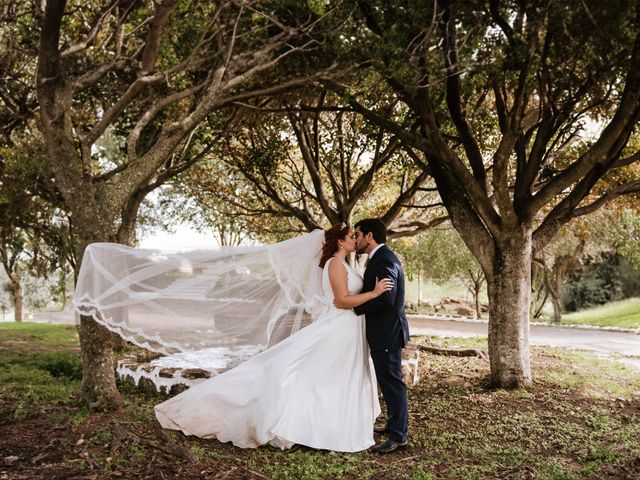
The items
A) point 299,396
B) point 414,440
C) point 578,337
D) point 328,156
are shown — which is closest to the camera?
point 299,396

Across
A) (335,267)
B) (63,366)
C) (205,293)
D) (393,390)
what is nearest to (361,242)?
(335,267)

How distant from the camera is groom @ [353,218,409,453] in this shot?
6789 mm

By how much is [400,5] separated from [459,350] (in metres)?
8.27

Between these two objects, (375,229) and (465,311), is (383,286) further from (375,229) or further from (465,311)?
(465,311)

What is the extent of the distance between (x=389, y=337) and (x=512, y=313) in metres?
4.03

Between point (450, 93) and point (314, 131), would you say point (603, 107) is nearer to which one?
point (450, 93)

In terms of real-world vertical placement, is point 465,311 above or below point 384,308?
below

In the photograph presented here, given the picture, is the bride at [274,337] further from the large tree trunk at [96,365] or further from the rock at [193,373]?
the rock at [193,373]

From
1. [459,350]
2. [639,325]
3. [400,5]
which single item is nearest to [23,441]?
[400,5]

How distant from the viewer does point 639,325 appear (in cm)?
2450

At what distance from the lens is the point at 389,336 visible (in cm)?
682

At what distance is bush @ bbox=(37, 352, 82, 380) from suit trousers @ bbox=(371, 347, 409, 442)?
612 centimetres

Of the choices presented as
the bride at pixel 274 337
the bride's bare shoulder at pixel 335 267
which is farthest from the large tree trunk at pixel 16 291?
the bride's bare shoulder at pixel 335 267

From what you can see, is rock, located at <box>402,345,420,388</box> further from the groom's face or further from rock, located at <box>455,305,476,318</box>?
rock, located at <box>455,305,476,318</box>
